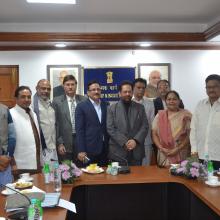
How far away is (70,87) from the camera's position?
3803 millimetres

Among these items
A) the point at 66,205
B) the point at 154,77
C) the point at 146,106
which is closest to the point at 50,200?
the point at 66,205

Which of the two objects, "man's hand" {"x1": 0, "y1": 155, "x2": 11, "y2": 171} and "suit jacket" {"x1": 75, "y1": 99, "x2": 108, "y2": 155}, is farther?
"suit jacket" {"x1": 75, "y1": 99, "x2": 108, "y2": 155}

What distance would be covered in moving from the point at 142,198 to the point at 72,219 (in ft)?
2.07

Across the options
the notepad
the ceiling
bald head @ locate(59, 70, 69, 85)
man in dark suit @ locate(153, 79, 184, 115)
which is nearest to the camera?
the notepad

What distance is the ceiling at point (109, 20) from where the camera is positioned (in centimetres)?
412

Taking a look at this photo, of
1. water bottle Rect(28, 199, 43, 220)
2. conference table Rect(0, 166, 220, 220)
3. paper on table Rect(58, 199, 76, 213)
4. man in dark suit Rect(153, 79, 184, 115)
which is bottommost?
conference table Rect(0, 166, 220, 220)

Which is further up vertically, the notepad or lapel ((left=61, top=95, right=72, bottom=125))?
lapel ((left=61, top=95, right=72, bottom=125))

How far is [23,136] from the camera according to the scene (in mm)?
3383

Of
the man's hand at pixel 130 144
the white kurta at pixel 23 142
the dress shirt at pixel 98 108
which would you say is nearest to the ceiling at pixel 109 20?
the dress shirt at pixel 98 108

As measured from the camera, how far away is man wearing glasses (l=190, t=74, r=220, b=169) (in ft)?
10.0

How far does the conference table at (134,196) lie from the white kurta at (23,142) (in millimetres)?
593

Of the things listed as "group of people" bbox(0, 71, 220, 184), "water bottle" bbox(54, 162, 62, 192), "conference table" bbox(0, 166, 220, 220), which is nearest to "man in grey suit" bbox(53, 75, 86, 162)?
"group of people" bbox(0, 71, 220, 184)

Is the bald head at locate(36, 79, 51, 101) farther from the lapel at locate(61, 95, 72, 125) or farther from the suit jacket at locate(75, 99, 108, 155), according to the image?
the suit jacket at locate(75, 99, 108, 155)

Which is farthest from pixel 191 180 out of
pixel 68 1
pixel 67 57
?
pixel 67 57
